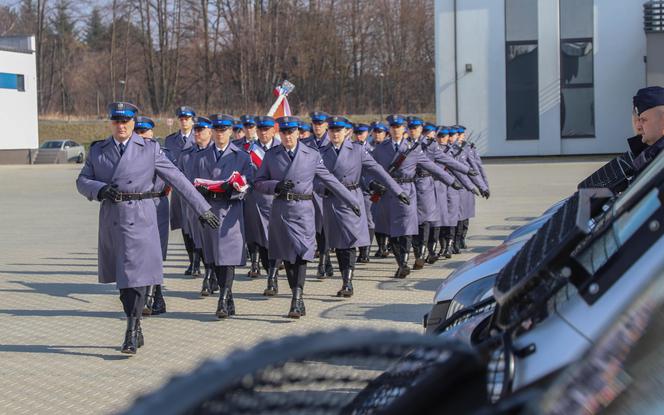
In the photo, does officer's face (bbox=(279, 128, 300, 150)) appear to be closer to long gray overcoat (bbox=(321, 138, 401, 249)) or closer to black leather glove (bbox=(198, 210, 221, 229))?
long gray overcoat (bbox=(321, 138, 401, 249))

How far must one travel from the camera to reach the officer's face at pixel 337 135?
438 inches

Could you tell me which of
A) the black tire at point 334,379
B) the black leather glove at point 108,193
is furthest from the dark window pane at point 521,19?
the black tire at point 334,379

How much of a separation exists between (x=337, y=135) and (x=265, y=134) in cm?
120

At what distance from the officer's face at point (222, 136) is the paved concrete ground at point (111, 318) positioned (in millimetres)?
1623

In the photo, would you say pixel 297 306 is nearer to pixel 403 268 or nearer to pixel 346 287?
pixel 346 287

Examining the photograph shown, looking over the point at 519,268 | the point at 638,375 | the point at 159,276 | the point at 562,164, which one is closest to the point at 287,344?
the point at 638,375

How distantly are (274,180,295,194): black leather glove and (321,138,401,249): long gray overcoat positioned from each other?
1.04m

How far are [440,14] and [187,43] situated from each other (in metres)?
39.6

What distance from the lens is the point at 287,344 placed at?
161 centimetres

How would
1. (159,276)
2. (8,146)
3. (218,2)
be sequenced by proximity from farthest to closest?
(218,2) → (8,146) → (159,276)

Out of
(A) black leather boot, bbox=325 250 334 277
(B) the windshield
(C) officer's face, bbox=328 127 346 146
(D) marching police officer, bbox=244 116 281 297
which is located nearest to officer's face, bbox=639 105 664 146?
(C) officer's face, bbox=328 127 346 146

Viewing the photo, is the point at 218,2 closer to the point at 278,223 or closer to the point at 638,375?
the point at 278,223

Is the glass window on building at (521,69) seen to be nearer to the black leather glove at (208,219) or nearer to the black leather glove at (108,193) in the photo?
the black leather glove at (208,219)

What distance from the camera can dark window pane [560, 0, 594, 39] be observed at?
38750 mm
